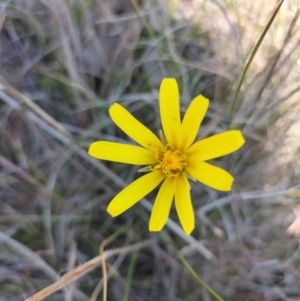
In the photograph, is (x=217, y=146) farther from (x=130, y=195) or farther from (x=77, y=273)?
(x=77, y=273)

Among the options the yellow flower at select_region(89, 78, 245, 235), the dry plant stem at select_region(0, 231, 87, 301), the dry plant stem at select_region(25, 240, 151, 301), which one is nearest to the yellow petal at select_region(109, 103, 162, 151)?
the yellow flower at select_region(89, 78, 245, 235)

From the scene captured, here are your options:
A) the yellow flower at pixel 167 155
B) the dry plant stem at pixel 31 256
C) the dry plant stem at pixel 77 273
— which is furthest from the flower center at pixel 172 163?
the dry plant stem at pixel 31 256

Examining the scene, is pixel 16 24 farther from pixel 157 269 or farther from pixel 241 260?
pixel 241 260

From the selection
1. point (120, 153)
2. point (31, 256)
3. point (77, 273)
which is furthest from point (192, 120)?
point (31, 256)

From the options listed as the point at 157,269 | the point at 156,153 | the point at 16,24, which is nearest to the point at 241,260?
the point at 157,269

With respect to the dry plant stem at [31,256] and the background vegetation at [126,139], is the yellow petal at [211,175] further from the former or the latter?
the dry plant stem at [31,256]

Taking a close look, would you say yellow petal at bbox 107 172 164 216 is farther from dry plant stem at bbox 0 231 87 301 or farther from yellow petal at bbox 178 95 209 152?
dry plant stem at bbox 0 231 87 301
